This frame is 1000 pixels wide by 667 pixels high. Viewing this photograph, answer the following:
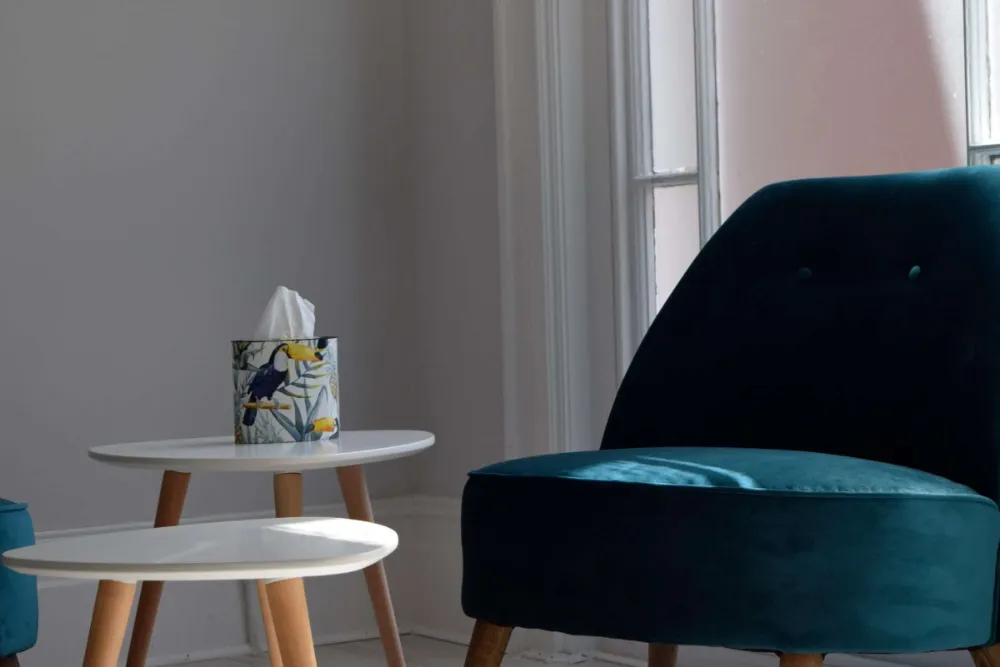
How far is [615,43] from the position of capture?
251 cm

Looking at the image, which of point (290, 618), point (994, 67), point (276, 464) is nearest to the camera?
point (290, 618)

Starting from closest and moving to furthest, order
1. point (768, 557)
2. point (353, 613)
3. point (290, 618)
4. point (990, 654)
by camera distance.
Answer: point (290, 618)
point (768, 557)
point (990, 654)
point (353, 613)

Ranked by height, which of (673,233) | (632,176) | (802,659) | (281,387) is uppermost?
(632,176)

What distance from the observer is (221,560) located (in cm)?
106

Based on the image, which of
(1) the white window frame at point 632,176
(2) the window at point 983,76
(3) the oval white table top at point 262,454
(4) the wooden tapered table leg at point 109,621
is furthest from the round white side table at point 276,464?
(2) the window at point 983,76

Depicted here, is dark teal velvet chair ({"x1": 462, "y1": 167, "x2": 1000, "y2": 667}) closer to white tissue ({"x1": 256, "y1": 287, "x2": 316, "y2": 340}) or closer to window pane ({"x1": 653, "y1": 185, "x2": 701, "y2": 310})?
white tissue ({"x1": 256, "y1": 287, "x2": 316, "y2": 340})

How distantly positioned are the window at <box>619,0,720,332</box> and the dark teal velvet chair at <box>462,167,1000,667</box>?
51 cm

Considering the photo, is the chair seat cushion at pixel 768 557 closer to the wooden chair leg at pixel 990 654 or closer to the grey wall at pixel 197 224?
the wooden chair leg at pixel 990 654

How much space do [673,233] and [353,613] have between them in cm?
103

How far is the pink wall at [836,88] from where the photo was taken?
2033 mm

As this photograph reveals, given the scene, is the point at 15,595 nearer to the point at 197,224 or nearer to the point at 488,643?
the point at 488,643

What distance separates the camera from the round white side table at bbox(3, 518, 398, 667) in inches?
41.2

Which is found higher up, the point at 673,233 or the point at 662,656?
the point at 673,233

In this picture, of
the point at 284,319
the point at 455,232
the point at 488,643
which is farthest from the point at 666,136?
the point at 488,643
